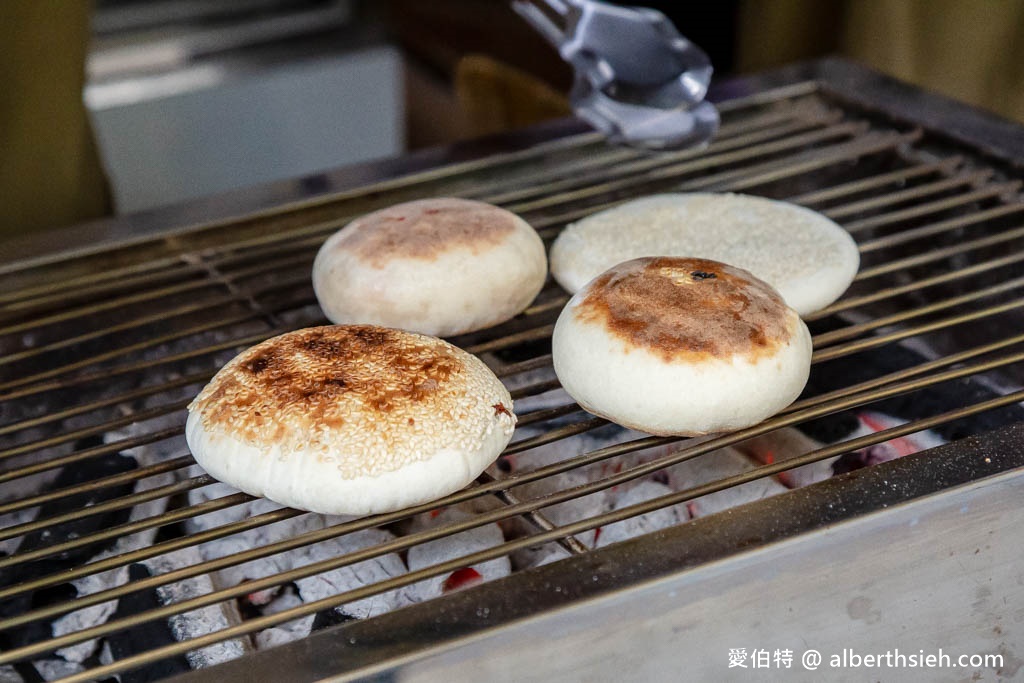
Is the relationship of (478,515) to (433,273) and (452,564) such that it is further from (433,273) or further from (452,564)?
(433,273)

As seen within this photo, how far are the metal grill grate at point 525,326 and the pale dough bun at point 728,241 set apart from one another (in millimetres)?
59

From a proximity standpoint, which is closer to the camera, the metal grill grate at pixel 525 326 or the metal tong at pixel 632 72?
the metal grill grate at pixel 525 326

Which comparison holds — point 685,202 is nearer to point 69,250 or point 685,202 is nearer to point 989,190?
point 989,190

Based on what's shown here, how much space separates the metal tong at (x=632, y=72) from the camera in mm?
1921

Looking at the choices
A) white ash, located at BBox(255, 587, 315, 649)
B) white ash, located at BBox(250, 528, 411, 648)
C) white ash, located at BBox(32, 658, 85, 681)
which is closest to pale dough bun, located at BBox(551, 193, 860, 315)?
white ash, located at BBox(250, 528, 411, 648)

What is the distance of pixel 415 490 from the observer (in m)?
1.16

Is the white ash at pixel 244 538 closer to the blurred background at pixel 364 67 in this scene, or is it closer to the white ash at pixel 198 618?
the white ash at pixel 198 618

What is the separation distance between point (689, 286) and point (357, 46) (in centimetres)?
318

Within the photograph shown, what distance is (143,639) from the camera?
125 centimetres

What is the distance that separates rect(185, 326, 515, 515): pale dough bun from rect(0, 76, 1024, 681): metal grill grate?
0.04 metres

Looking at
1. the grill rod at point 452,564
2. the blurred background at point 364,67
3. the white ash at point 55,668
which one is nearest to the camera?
the grill rod at point 452,564

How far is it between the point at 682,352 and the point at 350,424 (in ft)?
1.41

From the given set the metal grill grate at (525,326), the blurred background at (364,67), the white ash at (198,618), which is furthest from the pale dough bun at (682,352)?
the blurred background at (364,67)

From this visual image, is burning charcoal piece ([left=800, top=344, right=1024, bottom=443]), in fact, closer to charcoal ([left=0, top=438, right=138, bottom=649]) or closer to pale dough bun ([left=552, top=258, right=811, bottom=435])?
pale dough bun ([left=552, top=258, right=811, bottom=435])
